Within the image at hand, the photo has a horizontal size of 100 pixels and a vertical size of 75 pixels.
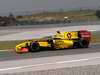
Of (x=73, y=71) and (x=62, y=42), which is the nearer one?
(x=73, y=71)

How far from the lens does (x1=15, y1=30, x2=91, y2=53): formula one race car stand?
71.8 ft

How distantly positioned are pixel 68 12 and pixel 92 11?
18.3 ft

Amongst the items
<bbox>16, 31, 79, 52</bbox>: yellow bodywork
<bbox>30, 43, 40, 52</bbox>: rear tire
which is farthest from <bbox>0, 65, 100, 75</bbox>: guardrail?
<bbox>16, 31, 79, 52</bbox>: yellow bodywork

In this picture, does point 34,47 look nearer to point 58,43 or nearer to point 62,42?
point 58,43

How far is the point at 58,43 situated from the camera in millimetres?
22547

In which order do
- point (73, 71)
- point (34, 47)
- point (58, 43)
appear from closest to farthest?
point (73, 71) < point (34, 47) < point (58, 43)

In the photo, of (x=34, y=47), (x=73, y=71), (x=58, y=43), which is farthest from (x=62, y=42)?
(x=73, y=71)

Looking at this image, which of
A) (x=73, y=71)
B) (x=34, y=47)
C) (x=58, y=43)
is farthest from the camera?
(x=58, y=43)

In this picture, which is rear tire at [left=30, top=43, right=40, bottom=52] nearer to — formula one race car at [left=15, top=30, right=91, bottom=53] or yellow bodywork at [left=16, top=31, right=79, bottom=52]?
formula one race car at [left=15, top=30, right=91, bottom=53]

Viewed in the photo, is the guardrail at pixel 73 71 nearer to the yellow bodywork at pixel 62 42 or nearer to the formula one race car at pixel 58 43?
the formula one race car at pixel 58 43

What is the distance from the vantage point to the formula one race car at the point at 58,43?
21.9 metres

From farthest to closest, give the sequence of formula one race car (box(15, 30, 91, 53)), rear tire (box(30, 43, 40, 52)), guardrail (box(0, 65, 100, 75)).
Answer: formula one race car (box(15, 30, 91, 53)), rear tire (box(30, 43, 40, 52)), guardrail (box(0, 65, 100, 75))

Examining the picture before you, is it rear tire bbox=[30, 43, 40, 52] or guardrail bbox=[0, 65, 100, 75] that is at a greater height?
guardrail bbox=[0, 65, 100, 75]

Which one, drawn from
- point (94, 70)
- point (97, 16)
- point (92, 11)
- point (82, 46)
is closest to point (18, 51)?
point (82, 46)
